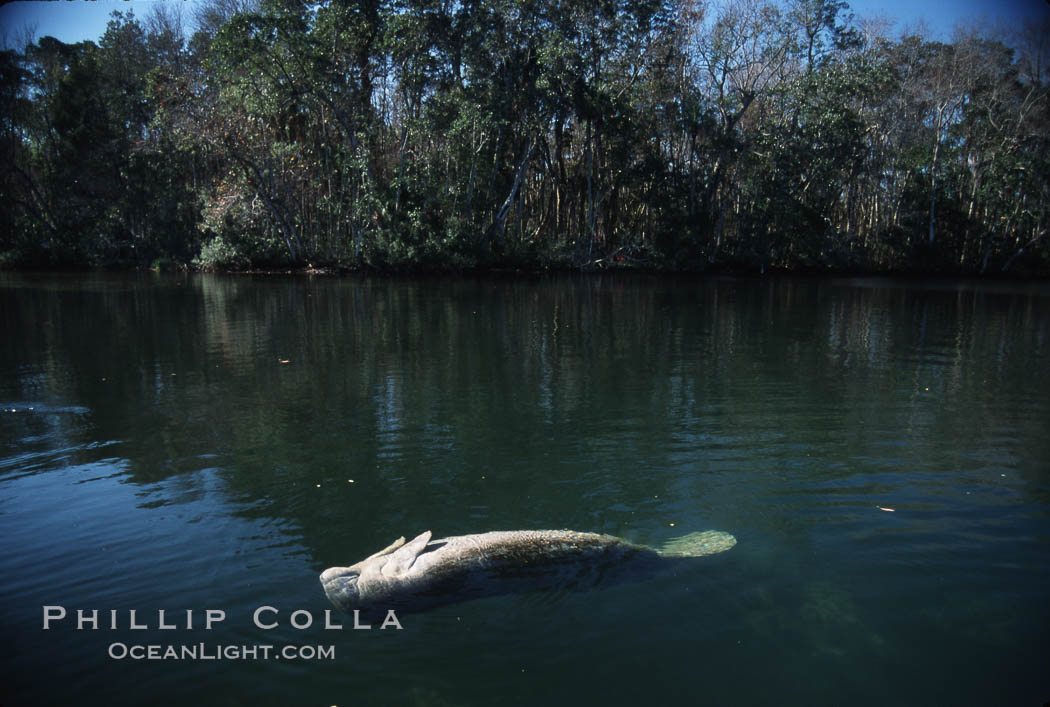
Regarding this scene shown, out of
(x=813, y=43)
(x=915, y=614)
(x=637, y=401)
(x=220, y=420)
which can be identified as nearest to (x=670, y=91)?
(x=813, y=43)

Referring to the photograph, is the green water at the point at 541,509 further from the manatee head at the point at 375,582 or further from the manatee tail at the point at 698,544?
the manatee head at the point at 375,582

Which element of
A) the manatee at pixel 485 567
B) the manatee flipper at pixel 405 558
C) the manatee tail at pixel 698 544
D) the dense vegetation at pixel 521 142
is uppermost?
the dense vegetation at pixel 521 142

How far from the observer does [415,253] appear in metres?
31.5

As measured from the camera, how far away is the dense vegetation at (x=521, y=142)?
30094 millimetres

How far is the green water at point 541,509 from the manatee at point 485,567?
5.0 inches

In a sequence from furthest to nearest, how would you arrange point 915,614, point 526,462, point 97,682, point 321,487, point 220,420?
point 220,420, point 526,462, point 321,487, point 915,614, point 97,682

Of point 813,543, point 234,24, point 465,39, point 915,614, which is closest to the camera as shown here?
point 915,614

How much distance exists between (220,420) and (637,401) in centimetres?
542

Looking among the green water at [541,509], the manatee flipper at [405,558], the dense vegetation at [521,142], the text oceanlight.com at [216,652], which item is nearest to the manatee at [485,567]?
the manatee flipper at [405,558]

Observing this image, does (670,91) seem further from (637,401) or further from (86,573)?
(86,573)

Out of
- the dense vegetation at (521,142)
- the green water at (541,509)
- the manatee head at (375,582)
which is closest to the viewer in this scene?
the green water at (541,509)

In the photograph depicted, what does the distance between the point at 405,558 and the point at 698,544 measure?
229 cm

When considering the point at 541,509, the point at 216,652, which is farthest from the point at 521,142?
the point at 216,652

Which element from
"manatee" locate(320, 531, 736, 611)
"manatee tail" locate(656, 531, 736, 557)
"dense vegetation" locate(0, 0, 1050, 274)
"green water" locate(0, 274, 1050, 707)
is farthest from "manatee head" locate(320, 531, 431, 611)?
"dense vegetation" locate(0, 0, 1050, 274)
